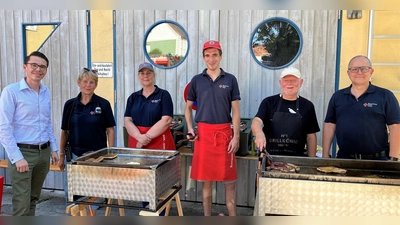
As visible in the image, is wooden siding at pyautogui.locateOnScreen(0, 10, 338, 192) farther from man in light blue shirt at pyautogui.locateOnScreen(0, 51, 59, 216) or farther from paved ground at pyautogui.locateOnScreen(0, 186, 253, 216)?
man in light blue shirt at pyautogui.locateOnScreen(0, 51, 59, 216)

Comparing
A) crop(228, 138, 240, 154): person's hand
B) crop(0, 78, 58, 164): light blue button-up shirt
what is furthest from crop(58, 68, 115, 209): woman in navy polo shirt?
crop(228, 138, 240, 154): person's hand

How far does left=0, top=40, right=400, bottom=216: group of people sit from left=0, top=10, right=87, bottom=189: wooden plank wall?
176 centimetres

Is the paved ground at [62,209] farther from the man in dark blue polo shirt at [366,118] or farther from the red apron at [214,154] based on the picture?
the man in dark blue polo shirt at [366,118]

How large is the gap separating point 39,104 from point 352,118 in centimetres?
284

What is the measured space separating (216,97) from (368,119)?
4.55 ft

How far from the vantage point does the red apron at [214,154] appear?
10.5 feet

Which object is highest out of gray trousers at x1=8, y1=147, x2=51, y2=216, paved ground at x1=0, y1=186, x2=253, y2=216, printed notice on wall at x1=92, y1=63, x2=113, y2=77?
printed notice on wall at x1=92, y1=63, x2=113, y2=77

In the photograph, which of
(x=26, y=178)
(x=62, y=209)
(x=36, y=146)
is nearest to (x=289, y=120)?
(x=36, y=146)

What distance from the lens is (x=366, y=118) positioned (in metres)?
2.64

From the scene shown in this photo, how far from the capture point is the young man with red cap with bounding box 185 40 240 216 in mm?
3174

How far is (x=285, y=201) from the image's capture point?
1707mm

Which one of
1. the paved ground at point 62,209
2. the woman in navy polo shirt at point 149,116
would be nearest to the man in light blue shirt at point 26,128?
the woman in navy polo shirt at point 149,116

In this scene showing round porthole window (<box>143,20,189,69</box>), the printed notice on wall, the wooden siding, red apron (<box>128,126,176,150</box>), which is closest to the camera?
red apron (<box>128,126,176,150</box>)
